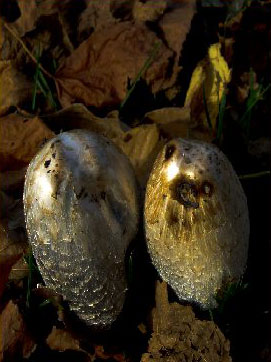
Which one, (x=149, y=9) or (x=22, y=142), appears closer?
(x=22, y=142)

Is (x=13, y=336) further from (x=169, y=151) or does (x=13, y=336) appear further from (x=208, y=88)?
(x=208, y=88)

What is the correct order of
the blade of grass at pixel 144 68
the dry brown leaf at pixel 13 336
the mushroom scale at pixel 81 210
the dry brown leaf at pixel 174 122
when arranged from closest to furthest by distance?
the mushroom scale at pixel 81 210
the dry brown leaf at pixel 13 336
the dry brown leaf at pixel 174 122
the blade of grass at pixel 144 68

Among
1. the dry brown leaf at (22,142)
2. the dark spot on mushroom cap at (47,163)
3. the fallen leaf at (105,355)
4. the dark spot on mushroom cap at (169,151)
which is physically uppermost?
the dark spot on mushroom cap at (47,163)

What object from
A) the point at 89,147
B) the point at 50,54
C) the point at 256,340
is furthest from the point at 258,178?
the point at 50,54

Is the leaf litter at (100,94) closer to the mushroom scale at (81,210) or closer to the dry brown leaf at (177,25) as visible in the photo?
the dry brown leaf at (177,25)

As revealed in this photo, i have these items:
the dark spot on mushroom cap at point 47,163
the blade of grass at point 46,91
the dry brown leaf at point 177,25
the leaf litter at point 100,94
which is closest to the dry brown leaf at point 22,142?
the leaf litter at point 100,94

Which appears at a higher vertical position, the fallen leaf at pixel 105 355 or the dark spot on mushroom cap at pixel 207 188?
the dark spot on mushroom cap at pixel 207 188

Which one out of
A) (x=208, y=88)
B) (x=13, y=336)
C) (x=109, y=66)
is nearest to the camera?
(x=13, y=336)

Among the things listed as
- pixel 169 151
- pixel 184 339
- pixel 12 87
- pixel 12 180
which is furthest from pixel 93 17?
pixel 184 339
